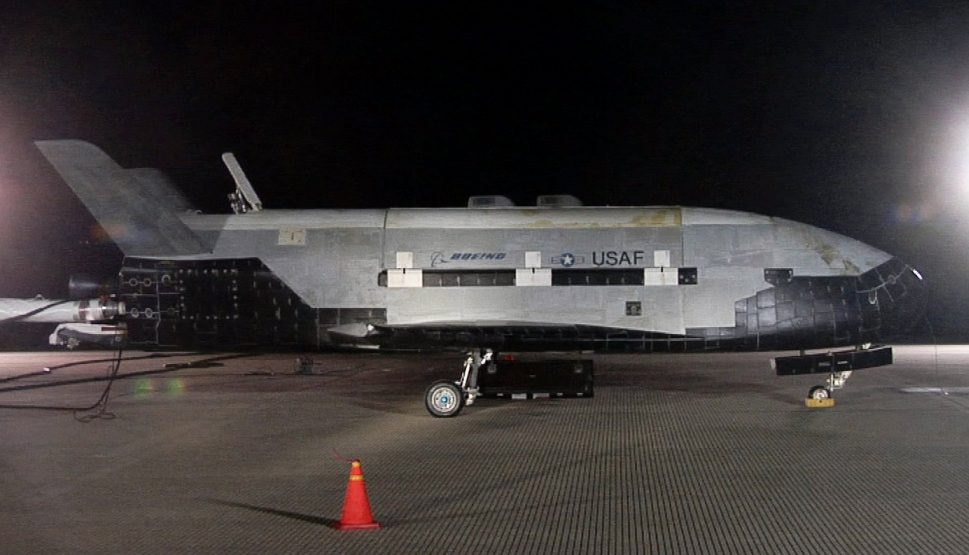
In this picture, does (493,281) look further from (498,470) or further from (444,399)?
(498,470)

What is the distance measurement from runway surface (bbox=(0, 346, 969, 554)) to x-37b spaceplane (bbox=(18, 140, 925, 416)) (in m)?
1.21

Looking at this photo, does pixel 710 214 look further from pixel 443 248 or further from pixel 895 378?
pixel 895 378

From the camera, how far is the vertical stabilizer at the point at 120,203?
48.5 ft

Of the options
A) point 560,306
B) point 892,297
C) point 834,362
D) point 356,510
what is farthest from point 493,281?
point 356,510

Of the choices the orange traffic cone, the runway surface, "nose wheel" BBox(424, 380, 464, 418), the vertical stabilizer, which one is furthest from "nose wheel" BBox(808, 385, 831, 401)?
the vertical stabilizer

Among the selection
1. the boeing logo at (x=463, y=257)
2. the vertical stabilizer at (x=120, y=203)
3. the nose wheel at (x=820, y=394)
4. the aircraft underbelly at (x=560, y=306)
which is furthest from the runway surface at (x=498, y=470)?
the vertical stabilizer at (x=120, y=203)

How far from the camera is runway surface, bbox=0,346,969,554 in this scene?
25.8ft

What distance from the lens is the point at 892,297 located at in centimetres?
1501

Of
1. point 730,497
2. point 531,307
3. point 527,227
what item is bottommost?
point 730,497

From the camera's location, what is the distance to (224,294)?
15227 millimetres

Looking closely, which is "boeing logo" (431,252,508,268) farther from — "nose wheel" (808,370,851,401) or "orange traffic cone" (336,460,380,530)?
"orange traffic cone" (336,460,380,530)

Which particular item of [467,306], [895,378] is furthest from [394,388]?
[895,378]

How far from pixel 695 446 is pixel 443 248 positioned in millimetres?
5025

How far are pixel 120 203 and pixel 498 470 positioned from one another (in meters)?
7.77
